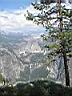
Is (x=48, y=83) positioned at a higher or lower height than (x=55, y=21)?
lower

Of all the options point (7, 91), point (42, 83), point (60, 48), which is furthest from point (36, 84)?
point (60, 48)

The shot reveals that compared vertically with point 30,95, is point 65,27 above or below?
above

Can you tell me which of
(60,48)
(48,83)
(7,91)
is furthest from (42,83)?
(60,48)

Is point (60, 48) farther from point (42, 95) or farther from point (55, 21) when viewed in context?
point (42, 95)

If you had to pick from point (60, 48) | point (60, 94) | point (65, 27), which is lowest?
point (60, 94)

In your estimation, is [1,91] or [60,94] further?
[60,94]

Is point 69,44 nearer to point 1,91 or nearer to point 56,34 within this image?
point 56,34

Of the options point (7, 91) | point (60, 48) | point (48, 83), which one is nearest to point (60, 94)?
point (48, 83)

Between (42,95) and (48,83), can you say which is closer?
(42,95)

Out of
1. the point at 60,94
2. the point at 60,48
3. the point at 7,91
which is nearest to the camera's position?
the point at 7,91

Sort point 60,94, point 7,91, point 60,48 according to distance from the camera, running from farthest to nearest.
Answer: point 60,48 → point 60,94 → point 7,91
